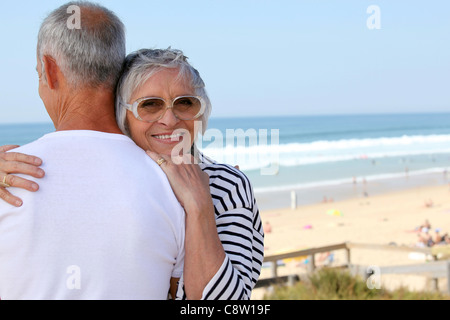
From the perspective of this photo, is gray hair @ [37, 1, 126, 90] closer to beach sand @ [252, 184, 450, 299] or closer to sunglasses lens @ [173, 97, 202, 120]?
sunglasses lens @ [173, 97, 202, 120]

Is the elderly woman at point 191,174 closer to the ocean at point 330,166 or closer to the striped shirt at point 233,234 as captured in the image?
the striped shirt at point 233,234

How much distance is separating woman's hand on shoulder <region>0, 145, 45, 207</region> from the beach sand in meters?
9.98

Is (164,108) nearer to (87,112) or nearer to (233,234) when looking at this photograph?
(87,112)

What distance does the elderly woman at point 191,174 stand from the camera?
5.34 ft

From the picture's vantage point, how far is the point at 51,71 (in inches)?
70.1

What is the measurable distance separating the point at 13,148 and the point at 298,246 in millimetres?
13503

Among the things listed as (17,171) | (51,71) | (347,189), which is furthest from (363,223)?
(17,171)

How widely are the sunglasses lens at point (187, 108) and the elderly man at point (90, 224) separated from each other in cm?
26

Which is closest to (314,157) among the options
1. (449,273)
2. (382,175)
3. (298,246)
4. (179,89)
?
(382,175)

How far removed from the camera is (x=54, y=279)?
1.57 metres

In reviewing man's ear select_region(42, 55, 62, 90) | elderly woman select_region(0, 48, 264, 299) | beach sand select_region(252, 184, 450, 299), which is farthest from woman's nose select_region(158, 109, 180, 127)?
beach sand select_region(252, 184, 450, 299)

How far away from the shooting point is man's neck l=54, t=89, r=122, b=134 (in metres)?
1.75

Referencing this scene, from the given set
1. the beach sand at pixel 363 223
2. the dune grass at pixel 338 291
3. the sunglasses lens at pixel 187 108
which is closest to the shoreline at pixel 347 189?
the beach sand at pixel 363 223

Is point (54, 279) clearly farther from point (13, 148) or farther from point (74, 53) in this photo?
point (74, 53)
